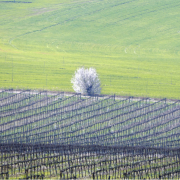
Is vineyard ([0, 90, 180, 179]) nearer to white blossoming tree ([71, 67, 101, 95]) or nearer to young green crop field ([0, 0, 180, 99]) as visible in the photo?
white blossoming tree ([71, 67, 101, 95])

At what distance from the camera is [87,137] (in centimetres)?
6044

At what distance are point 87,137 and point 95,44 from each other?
74917mm

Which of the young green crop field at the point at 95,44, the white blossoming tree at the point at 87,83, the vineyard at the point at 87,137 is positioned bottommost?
the vineyard at the point at 87,137

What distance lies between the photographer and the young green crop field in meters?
101

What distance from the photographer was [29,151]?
53.8 m

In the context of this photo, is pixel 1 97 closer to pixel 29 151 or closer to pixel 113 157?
pixel 29 151

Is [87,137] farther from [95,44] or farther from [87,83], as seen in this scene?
[95,44]

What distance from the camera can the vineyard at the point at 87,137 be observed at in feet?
154

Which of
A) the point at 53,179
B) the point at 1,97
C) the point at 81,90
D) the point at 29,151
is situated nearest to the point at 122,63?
the point at 81,90

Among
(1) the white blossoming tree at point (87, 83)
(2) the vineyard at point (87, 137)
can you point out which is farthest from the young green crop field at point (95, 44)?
→ (2) the vineyard at point (87, 137)

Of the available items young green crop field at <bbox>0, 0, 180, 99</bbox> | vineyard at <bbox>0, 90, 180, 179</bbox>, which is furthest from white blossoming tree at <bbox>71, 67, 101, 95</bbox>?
young green crop field at <bbox>0, 0, 180, 99</bbox>

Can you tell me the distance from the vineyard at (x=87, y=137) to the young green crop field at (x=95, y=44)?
60.8 feet

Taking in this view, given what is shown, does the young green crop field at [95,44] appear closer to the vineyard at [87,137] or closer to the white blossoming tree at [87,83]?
the white blossoming tree at [87,83]

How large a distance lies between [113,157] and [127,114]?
675 inches
